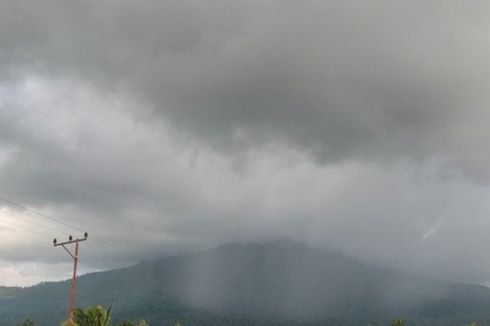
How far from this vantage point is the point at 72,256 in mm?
64125

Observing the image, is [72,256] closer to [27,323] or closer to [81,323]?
[81,323]

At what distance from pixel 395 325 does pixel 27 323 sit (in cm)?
10999

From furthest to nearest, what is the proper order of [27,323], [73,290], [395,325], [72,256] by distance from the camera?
1. [27,323]
2. [395,325]
3. [72,256]
4. [73,290]

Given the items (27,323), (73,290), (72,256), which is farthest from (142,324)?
(27,323)

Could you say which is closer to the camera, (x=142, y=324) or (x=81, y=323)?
(x=81, y=323)

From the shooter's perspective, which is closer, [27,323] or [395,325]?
[395,325]

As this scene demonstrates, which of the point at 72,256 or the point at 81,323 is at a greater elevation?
the point at 72,256

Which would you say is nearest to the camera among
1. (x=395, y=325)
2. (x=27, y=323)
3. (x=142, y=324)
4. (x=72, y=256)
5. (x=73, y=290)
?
(x=73, y=290)

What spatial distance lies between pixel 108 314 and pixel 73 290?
510 centimetres

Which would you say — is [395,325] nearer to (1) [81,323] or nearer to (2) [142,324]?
(2) [142,324]

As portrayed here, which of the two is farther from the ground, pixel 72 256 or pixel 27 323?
pixel 72 256

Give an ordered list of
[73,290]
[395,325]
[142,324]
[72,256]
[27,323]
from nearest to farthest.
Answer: [73,290] < [72,256] < [142,324] < [395,325] < [27,323]

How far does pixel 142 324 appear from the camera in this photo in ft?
364

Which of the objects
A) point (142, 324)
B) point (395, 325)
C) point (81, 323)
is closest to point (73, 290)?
point (81, 323)
